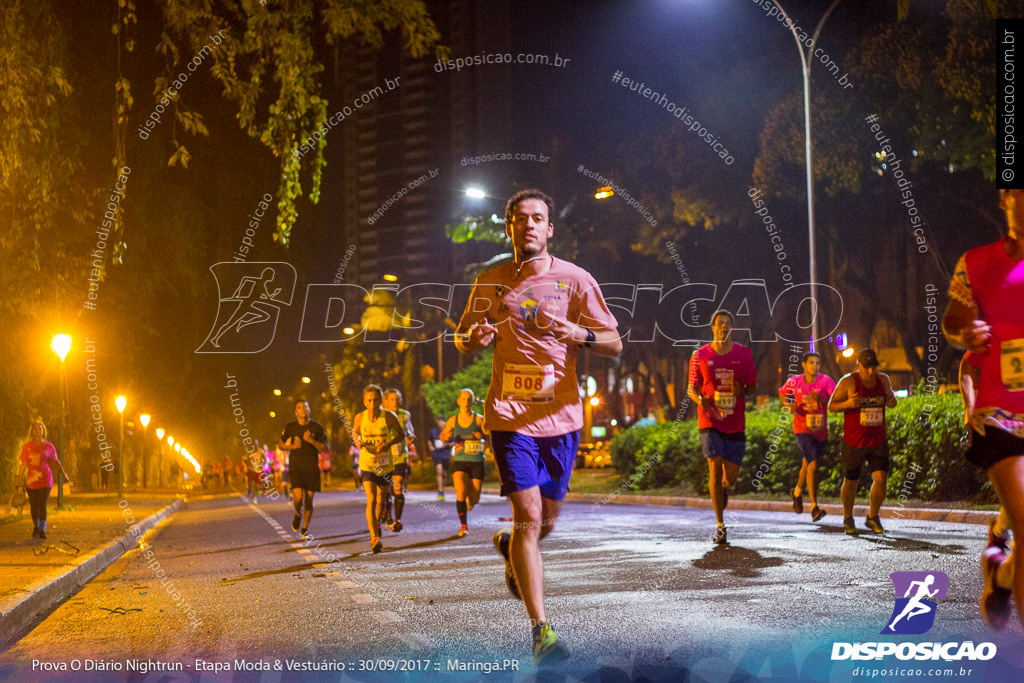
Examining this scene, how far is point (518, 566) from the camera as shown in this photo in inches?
205

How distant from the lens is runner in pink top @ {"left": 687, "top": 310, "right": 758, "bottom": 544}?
34.3 ft

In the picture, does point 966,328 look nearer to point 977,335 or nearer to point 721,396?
point 977,335

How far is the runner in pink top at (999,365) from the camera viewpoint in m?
4.46

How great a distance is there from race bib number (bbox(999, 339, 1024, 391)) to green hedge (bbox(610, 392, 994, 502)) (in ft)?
33.9

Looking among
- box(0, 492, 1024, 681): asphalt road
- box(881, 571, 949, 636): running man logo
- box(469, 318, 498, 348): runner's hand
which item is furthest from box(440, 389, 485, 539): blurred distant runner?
box(469, 318, 498, 348): runner's hand

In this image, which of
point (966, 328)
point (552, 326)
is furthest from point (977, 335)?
point (552, 326)

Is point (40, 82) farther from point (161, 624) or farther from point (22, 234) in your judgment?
point (161, 624)

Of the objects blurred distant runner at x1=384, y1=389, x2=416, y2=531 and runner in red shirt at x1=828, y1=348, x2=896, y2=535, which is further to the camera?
blurred distant runner at x1=384, y1=389, x2=416, y2=531

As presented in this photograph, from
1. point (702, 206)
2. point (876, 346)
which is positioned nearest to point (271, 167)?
point (702, 206)

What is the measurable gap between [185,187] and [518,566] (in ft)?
24.9

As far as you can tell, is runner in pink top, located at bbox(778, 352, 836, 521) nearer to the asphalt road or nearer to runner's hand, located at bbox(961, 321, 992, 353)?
the asphalt road

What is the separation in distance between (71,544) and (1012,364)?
12778 millimetres

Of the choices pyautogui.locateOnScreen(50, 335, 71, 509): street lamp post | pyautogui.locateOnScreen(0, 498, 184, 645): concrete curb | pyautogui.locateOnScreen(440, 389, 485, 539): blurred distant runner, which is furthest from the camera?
pyautogui.locateOnScreen(50, 335, 71, 509): street lamp post

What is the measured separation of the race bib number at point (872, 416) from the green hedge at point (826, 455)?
343cm
